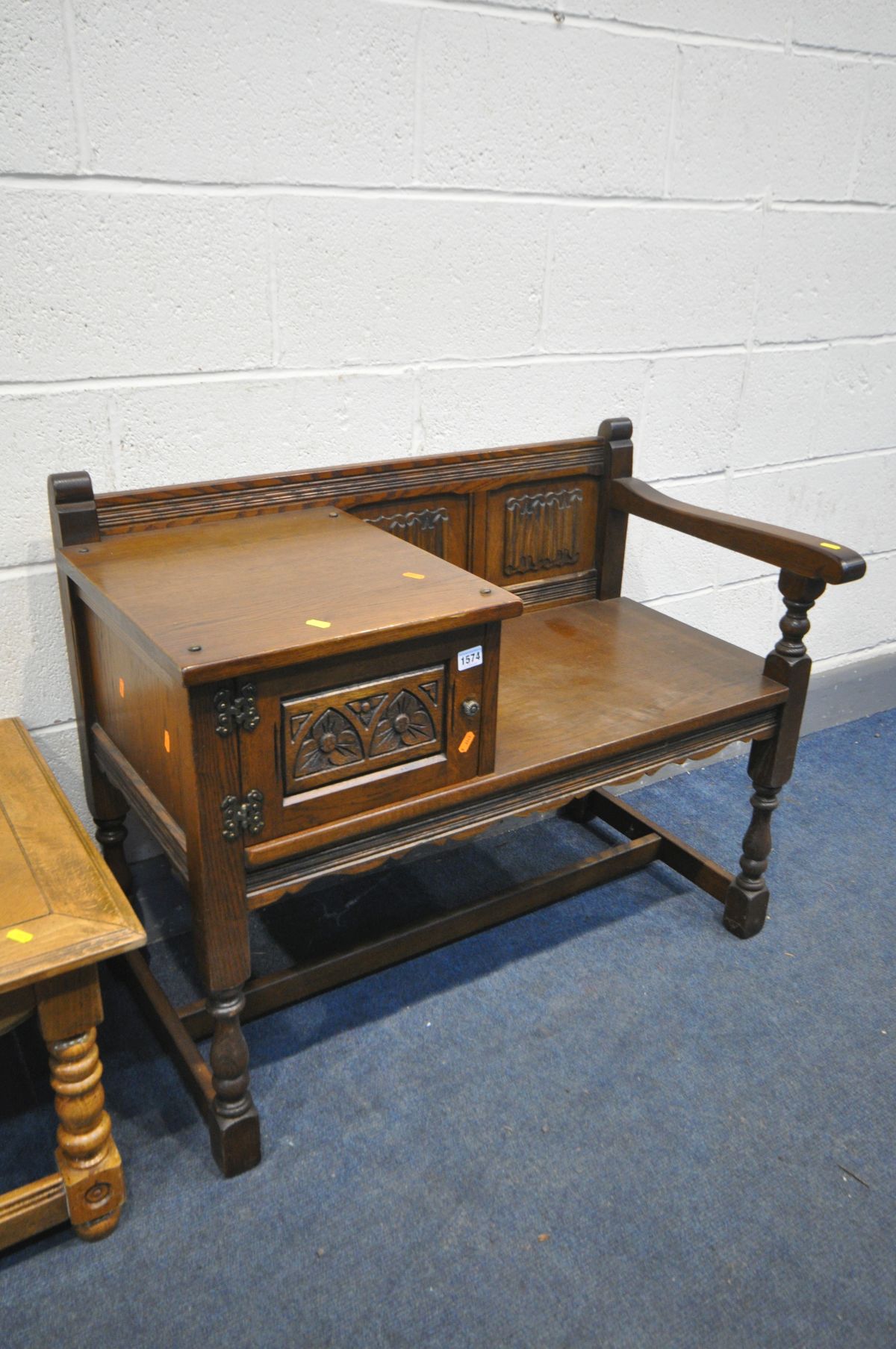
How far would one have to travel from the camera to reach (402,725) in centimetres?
135

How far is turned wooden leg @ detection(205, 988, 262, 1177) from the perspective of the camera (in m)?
1.37

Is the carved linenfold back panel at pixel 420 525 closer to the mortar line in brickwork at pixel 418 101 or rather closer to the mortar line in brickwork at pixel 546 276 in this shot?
the mortar line in brickwork at pixel 546 276

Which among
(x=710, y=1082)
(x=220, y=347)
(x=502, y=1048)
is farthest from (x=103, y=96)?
(x=710, y=1082)

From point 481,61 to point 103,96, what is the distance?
2.07 ft

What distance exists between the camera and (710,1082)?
165 centimetres

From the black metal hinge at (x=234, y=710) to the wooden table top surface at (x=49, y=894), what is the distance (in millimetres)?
255

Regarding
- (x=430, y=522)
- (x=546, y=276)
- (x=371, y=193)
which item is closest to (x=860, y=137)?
(x=546, y=276)

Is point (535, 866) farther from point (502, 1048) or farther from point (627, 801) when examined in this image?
point (502, 1048)

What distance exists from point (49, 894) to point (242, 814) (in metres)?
0.25


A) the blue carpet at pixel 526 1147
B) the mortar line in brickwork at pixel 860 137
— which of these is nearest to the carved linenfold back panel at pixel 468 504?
the blue carpet at pixel 526 1147

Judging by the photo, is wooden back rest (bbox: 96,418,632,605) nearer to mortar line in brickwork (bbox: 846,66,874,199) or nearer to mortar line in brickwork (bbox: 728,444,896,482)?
mortar line in brickwork (bbox: 728,444,896,482)

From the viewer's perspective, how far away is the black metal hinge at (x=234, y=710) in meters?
1.19

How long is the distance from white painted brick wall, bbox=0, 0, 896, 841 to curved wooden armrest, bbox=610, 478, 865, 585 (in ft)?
0.63

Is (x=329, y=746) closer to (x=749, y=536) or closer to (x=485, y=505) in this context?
(x=485, y=505)
